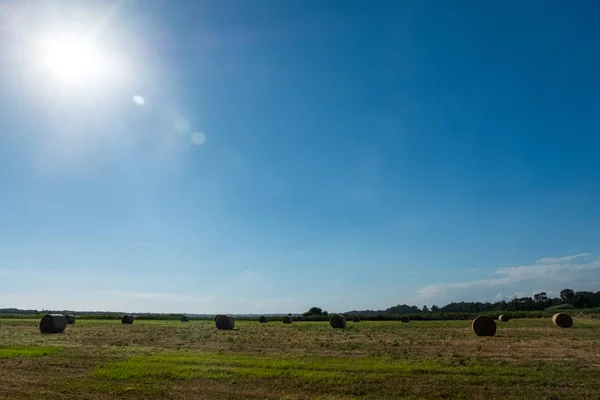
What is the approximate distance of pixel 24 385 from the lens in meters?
13.1

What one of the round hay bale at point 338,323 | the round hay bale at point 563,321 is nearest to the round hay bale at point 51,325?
the round hay bale at point 338,323

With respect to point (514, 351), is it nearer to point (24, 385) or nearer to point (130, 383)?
point (130, 383)

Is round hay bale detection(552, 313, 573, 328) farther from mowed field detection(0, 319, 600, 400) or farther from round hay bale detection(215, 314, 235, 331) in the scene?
round hay bale detection(215, 314, 235, 331)

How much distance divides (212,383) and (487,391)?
25.5 ft

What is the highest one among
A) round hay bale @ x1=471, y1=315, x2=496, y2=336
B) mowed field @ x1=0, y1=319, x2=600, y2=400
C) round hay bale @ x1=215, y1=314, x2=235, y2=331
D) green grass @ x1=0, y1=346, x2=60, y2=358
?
round hay bale @ x1=215, y1=314, x2=235, y2=331

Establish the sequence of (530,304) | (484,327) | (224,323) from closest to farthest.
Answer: (484,327), (224,323), (530,304)

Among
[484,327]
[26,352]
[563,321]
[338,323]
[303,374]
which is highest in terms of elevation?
[338,323]

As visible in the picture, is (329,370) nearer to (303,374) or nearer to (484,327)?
(303,374)

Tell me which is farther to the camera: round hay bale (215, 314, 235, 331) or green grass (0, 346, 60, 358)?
round hay bale (215, 314, 235, 331)

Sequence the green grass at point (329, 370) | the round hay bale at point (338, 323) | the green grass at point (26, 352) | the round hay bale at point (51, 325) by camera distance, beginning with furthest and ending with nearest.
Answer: the round hay bale at point (338, 323) < the round hay bale at point (51, 325) < the green grass at point (26, 352) < the green grass at point (329, 370)

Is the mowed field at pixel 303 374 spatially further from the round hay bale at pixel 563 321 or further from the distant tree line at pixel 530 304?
the distant tree line at pixel 530 304

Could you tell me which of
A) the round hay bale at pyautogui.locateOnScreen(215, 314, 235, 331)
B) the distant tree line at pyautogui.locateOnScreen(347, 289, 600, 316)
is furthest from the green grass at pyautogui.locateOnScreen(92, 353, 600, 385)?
the distant tree line at pyautogui.locateOnScreen(347, 289, 600, 316)

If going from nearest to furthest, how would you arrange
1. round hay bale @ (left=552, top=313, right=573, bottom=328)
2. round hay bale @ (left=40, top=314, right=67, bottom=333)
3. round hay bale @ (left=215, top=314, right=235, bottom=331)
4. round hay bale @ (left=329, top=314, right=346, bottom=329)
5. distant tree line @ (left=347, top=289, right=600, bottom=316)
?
round hay bale @ (left=40, top=314, right=67, bottom=333)
round hay bale @ (left=215, top=314, right=235, bottom=331)
round hay bale @ (left=552, top=313, right=573, bottom=328)
round hay bale @ (left=329, top=314, right=346, bottom=329)
distant tree line @ (left=347, top=289, right=600, bottom=316)

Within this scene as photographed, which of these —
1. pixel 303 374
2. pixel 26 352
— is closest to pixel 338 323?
pixel 26 352
